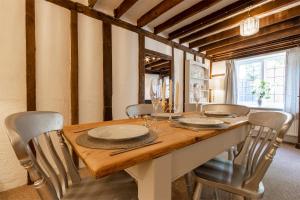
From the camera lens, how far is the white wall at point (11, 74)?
1.63 metres

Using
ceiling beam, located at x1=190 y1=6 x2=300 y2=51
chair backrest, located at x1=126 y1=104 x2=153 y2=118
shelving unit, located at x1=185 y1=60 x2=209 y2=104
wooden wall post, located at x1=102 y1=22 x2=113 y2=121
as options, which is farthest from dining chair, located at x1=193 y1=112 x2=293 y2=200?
shelving unit, located at x1=185 y1=60 x2=209 y2=104

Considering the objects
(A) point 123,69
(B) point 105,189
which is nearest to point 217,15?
(A) point 123,69

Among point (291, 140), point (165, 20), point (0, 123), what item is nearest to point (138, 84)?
point (165, 20)

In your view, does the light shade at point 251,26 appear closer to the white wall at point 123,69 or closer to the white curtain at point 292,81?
the white wall at point 123,69

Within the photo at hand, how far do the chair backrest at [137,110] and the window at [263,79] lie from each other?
3913mm

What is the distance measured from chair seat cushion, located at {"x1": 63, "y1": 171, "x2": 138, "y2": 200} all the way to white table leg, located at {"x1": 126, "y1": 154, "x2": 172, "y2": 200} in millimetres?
252

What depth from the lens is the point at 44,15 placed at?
6.08 feet

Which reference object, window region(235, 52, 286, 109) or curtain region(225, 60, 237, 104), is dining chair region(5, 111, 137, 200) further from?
window region(235, 52, 286, 109)

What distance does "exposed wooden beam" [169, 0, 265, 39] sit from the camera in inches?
88.3

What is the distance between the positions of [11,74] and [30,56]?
0.89 ft

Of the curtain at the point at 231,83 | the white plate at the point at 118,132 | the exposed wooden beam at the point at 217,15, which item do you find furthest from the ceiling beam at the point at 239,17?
the white plate at the point at 118,132

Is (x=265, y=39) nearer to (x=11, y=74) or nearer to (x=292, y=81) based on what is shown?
(x=292, y=81)

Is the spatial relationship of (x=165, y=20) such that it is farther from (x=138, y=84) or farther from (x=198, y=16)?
(x=138, y=84)

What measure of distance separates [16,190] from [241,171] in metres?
2.21
